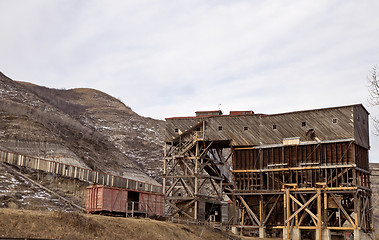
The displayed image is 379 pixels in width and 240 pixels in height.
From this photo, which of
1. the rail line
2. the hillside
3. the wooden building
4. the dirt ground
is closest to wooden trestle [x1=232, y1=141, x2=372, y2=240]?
the wooden building

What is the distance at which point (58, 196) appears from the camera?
2087 inches

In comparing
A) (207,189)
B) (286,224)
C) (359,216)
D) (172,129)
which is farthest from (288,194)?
(207,189)

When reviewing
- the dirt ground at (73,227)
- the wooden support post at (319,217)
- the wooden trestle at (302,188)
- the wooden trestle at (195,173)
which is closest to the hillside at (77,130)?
the wooden trestle at (195,173)

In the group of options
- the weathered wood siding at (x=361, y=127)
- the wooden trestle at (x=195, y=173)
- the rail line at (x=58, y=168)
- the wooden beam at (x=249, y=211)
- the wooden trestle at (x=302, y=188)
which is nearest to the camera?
the wooden trestle at (x=302, y=188)

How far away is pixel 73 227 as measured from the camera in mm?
30141

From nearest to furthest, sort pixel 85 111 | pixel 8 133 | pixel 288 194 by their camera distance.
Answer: pixel 288 194
pixel 8 133
pixel 85 111

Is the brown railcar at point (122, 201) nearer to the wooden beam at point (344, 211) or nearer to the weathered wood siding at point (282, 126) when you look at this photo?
the weathered wood siding at point (282, 126)

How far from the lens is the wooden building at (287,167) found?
48781mm

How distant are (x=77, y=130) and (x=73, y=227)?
71.1 meters

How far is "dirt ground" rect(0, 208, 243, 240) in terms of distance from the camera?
27641mm

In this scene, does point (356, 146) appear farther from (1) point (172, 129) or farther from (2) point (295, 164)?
(1) point (172, 129)

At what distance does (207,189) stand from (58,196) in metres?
45.1

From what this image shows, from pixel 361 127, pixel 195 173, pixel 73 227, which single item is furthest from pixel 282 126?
pixel 73 227

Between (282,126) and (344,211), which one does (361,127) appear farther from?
(344,211)
